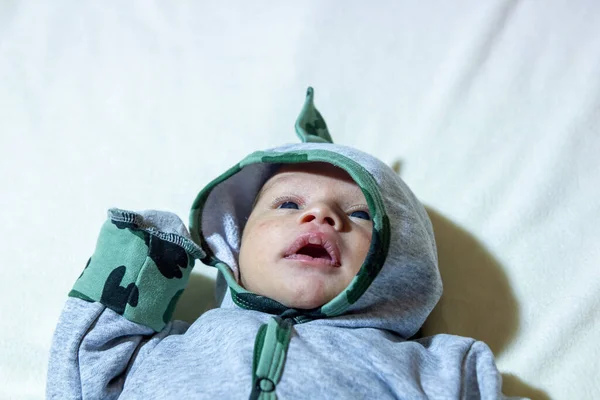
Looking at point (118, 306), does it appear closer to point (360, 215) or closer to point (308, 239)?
point (308, 239)

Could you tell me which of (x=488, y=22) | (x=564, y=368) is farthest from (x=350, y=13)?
(x=564, y=368)

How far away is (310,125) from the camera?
1.29 m

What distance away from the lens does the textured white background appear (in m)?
1.17

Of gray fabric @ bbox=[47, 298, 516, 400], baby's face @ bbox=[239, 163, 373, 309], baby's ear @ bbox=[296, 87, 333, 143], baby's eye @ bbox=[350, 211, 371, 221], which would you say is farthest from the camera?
baby's ear @ bbox=[296, 87, 333, 143]

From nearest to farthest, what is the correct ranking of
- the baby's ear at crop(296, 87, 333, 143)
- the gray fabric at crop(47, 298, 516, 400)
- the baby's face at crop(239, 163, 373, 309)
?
the gray fabric at crop(47, 298, 516, 400) < the baby's face at crop(239, 163, 373, 309) < the baby's ear at crop(296, 87, 333, 143)

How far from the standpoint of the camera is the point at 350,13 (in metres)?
1.54

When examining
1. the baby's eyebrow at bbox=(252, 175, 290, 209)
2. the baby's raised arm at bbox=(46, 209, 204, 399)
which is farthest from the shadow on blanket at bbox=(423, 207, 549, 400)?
the baby's raised arm at bbox=(46, 209, 204, 399)

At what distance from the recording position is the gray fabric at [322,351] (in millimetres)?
880

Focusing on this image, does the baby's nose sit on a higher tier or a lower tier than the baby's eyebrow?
higher

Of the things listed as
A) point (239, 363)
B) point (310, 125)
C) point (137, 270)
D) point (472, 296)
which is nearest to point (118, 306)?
point (137, 270)

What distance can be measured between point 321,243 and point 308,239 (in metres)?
0.02

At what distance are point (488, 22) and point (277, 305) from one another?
903 millimetres

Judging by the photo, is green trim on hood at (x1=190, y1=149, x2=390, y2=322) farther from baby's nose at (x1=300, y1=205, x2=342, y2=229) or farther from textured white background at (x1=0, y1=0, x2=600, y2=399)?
Answer: textured white background at (x1=0, y1=0, x2=600, y2=399)

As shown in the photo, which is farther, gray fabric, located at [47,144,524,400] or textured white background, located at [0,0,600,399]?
textured white background, located at [0,0,600,399]
